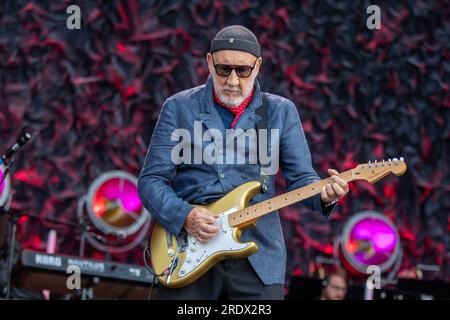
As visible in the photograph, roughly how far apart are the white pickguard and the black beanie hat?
654mm

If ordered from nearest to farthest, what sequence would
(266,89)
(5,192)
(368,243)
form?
(5,192)
(368,243)
(266,89)

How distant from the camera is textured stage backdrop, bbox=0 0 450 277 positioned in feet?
23.7

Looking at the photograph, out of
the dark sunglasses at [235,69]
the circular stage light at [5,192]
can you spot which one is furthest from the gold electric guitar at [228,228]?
the circular stage light at [5,192]

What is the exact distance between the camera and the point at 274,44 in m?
7.75

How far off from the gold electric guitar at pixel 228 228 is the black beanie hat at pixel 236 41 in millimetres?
548

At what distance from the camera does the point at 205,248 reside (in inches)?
142

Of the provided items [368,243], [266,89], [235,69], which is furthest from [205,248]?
[266,89]

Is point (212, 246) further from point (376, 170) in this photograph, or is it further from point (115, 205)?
point (115, 205)

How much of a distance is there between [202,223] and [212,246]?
0.10 metres

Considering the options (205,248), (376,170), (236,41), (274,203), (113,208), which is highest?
(236,41)

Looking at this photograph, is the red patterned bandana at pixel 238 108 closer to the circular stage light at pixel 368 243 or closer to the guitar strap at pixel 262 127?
the guitar strap at pixel 262 127

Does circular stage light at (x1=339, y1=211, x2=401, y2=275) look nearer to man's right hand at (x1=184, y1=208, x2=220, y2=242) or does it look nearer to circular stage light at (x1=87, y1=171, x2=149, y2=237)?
circular stage light at (x1=87, y1=171, x2=149, y2=237)

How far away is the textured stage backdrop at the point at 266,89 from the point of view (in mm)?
7238

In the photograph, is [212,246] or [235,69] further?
[235,69]
